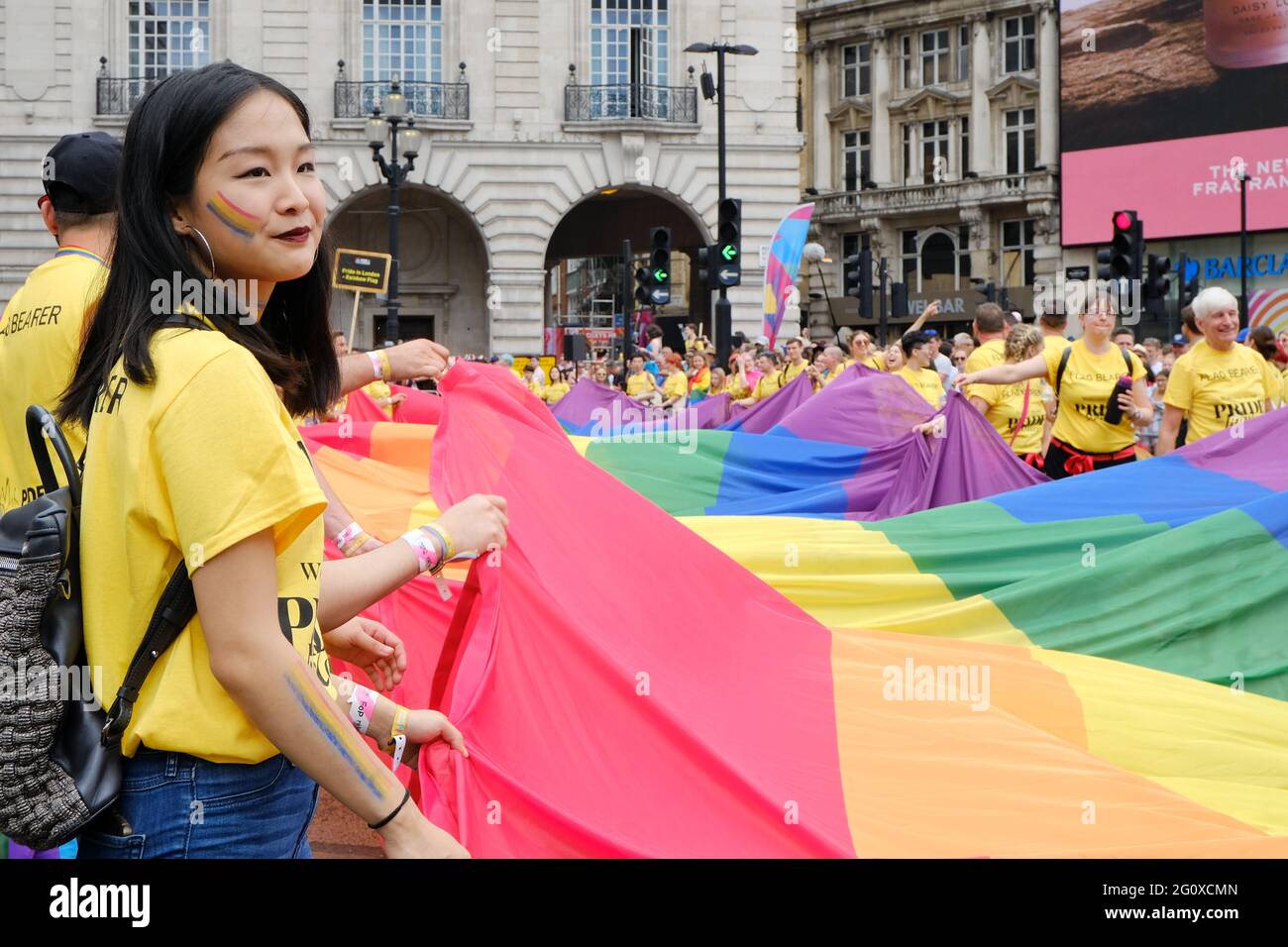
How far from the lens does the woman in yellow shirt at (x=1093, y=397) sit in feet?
32.6

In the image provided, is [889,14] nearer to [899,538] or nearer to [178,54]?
[178,54]

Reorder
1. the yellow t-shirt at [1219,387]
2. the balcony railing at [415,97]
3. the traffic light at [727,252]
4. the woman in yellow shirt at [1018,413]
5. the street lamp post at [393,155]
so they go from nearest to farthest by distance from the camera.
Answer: the yellow t-shirt at [1219,387] → the woman in yellow shirt at [1018,413] → the traffic light at [727,252] → the street lamp post at [393,155] → the balcony railing at [415,97]

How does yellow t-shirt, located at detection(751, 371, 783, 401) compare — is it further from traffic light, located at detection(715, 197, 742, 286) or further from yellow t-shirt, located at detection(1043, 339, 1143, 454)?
yellow t-shirt, located at detection(1043, 339, 1143, 454)

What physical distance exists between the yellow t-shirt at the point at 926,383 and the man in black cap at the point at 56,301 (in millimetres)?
10080

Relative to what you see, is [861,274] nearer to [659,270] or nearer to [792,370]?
[659,270]

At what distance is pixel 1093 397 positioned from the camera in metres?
10.0

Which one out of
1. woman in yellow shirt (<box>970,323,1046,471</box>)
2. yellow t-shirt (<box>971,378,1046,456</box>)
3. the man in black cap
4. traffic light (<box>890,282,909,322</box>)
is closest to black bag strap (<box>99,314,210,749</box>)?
the man in black cap

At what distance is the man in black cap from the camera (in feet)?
12.0

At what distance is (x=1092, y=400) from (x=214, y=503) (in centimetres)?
879

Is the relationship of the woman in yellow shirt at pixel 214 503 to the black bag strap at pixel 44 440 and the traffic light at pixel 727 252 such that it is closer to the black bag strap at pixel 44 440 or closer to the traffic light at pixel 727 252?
the black bag strap at pixel 44 440

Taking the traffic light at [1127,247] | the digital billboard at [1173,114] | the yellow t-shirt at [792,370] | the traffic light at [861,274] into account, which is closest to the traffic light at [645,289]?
the traffic light at [861,274]

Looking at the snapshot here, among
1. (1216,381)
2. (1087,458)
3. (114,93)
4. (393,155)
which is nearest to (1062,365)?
(1087,458)

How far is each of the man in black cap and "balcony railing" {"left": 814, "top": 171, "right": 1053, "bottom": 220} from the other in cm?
5384

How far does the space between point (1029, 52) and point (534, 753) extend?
5731 centimetres
